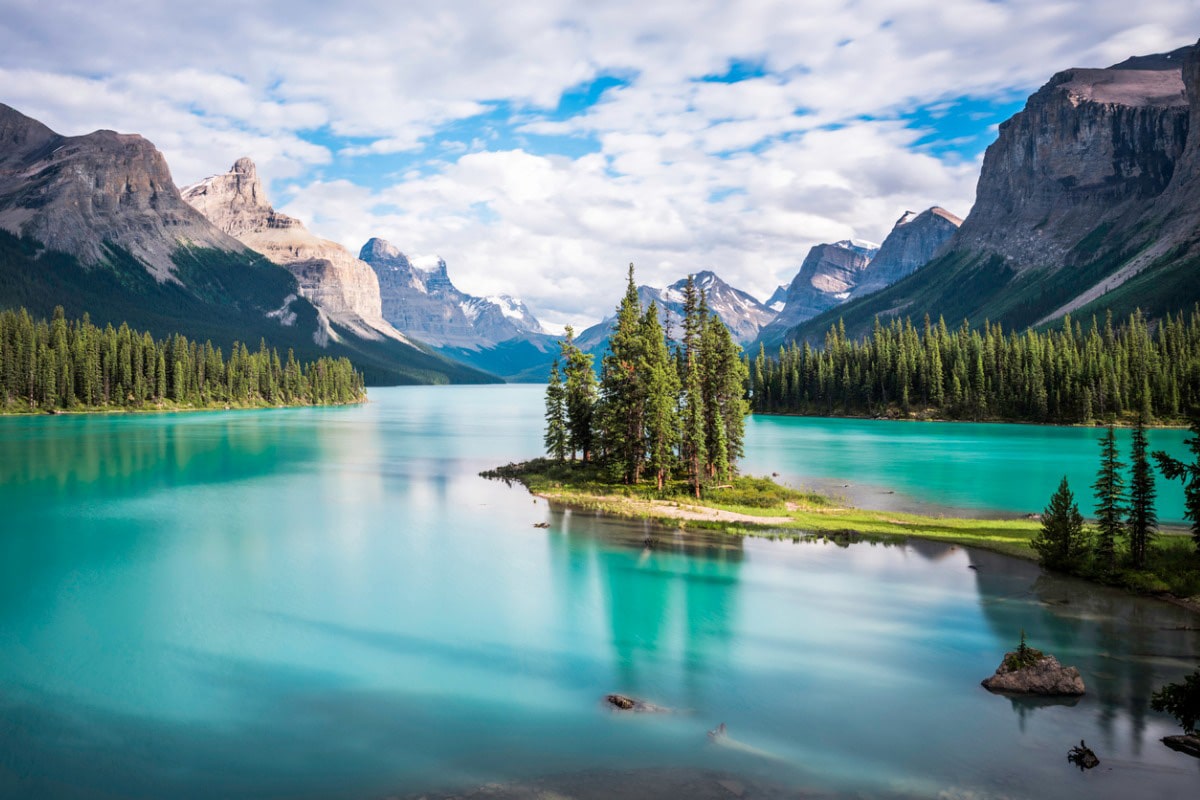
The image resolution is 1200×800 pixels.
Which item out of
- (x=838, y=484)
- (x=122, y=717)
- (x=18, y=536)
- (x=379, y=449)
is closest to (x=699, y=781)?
(x=122, y=717)

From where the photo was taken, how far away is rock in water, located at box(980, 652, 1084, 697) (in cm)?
2259

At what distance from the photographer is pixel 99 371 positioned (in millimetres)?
154125

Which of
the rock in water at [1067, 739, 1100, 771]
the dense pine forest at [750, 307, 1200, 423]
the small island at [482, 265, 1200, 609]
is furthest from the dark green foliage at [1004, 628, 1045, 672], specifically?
the dense pine forest at [750, 307, 1200, 423]

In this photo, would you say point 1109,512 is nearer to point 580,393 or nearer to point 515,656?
point 515,656

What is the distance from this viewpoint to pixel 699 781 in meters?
17.7

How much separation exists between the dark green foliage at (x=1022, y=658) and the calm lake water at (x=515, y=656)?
1.29 metres

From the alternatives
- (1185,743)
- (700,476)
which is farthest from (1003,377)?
(1185,743)

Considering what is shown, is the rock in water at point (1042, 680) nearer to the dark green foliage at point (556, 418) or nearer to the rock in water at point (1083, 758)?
the rock in water at point (1083, 758)

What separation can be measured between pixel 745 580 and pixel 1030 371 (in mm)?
138291

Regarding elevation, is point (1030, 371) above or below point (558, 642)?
above

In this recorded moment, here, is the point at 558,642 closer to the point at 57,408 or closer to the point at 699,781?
the point at 699,781

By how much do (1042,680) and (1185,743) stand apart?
4.01 metres

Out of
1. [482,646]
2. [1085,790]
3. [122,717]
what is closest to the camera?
[1085,790]

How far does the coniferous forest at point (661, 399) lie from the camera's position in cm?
6222
